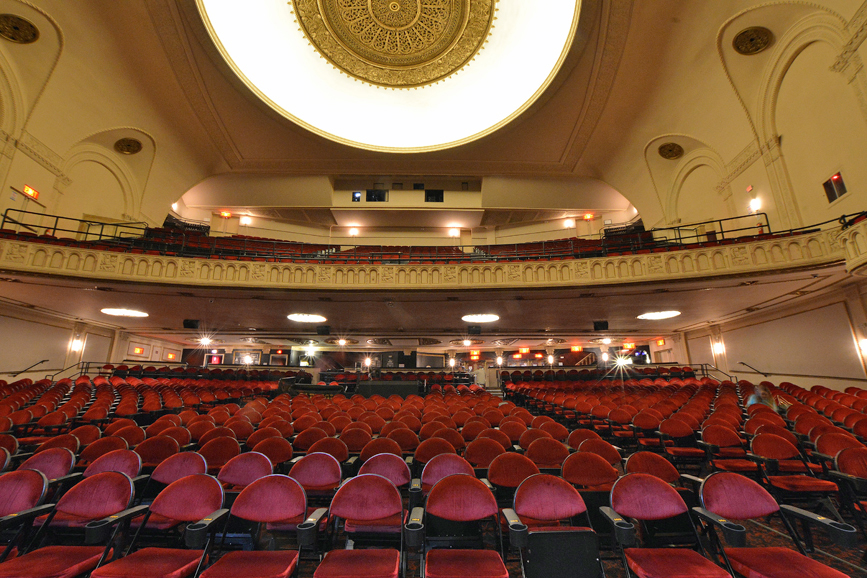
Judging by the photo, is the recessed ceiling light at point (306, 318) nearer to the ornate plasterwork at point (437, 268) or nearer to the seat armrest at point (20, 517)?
the ornate plasterwork at point (437, 268)

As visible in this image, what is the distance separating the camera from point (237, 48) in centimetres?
1390

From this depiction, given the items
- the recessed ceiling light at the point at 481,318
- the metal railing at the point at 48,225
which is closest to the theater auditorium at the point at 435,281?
the metal railing at the point at 48,225

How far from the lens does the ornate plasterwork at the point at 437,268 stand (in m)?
8.59

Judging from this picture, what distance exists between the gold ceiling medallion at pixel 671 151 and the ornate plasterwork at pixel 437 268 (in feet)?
21.4

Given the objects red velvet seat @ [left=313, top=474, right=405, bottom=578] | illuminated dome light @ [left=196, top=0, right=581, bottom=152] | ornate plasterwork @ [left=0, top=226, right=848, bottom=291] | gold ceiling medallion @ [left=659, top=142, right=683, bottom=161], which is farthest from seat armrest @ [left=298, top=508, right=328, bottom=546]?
gold ceiling medallion @ [left=659, top=142, right=683, bottom=161]

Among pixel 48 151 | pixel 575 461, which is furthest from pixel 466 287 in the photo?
Result: pixel 48 151

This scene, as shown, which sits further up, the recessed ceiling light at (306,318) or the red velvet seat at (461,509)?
the recessed ceiling light at (306,318)

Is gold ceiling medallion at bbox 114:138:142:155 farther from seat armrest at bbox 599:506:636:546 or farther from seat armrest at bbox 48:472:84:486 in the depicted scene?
seat armrest at bbox 599:506:636:546

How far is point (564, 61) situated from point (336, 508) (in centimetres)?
1467

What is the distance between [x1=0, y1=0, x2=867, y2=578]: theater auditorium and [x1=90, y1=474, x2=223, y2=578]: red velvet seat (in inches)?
0.9

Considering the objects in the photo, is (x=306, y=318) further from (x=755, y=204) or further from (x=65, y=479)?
(x=755, y=204)

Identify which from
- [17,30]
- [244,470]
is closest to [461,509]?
[244,470]

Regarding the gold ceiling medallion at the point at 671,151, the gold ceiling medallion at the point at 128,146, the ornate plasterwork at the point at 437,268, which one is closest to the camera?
the ornate plasterwork at the point at 437,268

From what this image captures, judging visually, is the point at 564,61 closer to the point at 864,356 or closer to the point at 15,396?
the point at 864,356
